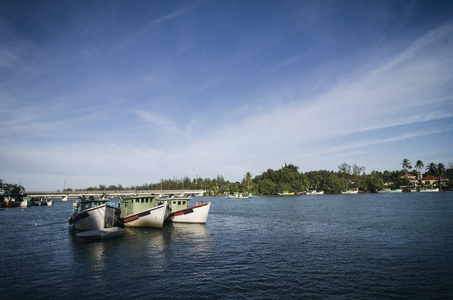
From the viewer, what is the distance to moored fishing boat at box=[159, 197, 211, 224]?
1865 inches

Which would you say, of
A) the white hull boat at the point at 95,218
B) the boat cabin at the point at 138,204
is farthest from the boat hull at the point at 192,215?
the white hull boat at the point at 95,218

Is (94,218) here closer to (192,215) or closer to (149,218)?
(149,218)

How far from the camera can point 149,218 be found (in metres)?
41.3

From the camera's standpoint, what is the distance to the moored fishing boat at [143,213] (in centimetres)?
4084

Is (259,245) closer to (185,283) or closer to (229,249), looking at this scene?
(229,249)

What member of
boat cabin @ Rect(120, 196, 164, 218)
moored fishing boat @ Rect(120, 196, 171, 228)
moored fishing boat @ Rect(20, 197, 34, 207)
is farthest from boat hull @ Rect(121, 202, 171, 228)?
moored fishing boat @ Rect(20, 197, 34, 207)

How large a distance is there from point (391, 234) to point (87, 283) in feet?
116

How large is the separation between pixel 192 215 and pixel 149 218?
9.24 meters

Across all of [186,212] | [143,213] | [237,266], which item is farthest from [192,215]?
[237,266]

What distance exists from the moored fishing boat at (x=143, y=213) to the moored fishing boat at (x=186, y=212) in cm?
606

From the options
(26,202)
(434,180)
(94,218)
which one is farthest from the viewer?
(434,180)

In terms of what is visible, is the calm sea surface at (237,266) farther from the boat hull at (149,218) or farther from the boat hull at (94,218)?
the boat hull at (149,218)

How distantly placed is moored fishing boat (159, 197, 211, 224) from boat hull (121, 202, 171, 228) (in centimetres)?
698

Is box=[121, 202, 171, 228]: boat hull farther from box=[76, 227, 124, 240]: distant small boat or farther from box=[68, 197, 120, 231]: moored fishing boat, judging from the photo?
box=[76, 227, 124, 240]: distant small boat
